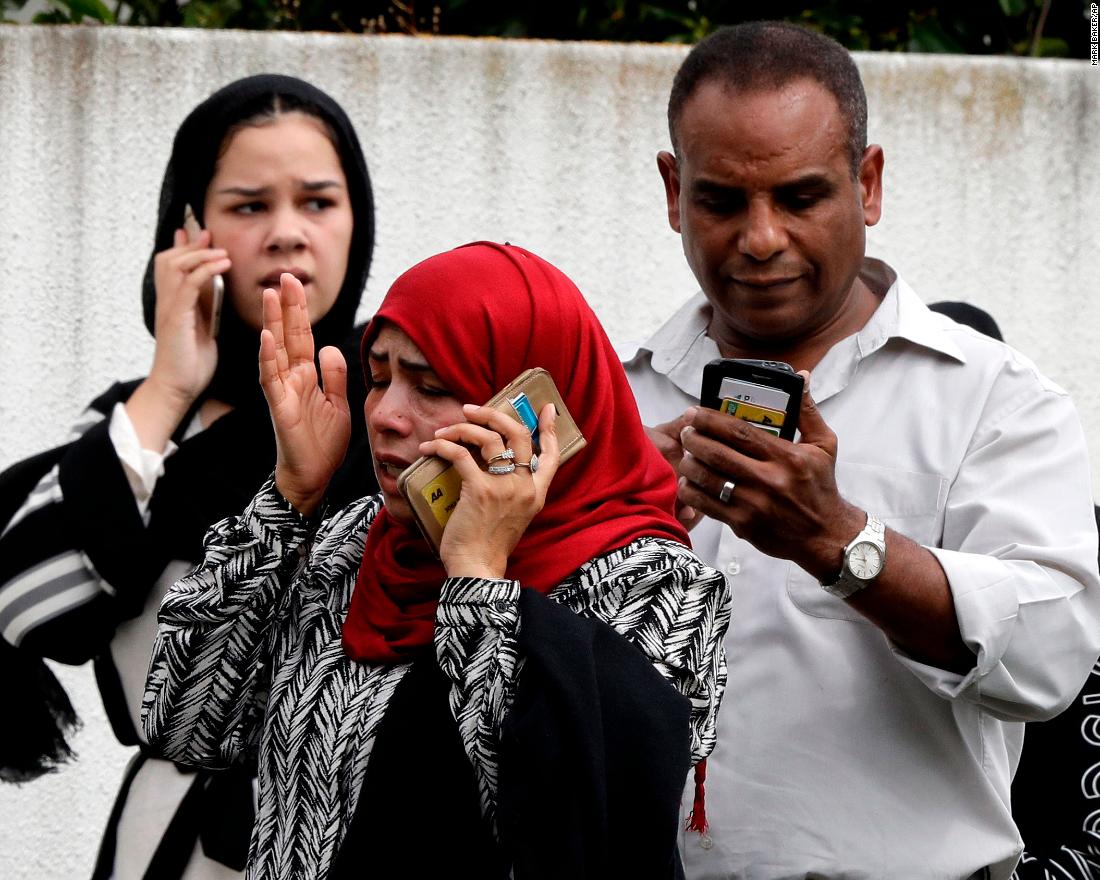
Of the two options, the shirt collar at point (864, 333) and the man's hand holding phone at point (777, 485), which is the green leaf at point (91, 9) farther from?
the man's hand holding phone at point (777, 485)

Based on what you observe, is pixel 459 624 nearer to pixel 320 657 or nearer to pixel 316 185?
pixel 320 657

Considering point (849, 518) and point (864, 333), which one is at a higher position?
point (864, 333)

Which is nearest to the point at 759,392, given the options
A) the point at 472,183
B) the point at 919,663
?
the point at 919,663

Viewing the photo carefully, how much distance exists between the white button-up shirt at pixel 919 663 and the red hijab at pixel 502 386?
14.6 inches

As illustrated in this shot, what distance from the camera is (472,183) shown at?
4285mm

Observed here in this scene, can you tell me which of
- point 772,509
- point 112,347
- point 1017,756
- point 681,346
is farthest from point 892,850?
point 112,347

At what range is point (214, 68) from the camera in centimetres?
419

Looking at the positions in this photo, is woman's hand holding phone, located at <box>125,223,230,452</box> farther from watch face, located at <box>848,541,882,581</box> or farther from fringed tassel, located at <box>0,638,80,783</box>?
watch face, located at <box>848,541,882,581</box>

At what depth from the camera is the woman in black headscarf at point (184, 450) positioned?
102 inches

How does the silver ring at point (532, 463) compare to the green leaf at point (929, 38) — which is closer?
the silver ring at point (532, 463)

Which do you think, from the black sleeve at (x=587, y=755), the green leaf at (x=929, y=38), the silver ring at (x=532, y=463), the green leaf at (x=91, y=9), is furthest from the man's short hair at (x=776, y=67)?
the green leaf at (x=91, y=9)

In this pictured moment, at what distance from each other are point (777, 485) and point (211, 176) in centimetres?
147

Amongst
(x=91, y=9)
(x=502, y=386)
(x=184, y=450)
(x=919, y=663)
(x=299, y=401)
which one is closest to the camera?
(x=502, y=386)

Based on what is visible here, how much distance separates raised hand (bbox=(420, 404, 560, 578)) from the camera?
189 cm
